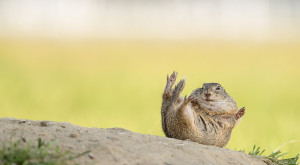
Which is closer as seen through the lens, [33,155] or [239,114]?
[33,155]

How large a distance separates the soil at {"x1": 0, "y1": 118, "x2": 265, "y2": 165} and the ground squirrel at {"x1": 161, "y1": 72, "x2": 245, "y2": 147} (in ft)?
1.48

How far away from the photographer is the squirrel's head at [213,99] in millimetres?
6418

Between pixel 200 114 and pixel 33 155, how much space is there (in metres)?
2.70

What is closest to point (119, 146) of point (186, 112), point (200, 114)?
point (186, 112)

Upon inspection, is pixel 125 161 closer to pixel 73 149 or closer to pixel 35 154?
pixel 73 149

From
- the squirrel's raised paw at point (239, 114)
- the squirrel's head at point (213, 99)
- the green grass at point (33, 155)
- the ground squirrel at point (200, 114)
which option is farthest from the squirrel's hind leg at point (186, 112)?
the green grass at point (33, 155)

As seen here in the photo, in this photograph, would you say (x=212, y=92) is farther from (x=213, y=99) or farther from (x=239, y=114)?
(x=239, y=114)

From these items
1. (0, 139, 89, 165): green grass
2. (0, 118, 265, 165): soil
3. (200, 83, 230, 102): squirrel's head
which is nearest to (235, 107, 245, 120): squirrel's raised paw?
(200, 83, 230, 102): squirrel's head

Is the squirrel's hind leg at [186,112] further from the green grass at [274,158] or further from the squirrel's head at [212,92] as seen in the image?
the green grass at [274,158]

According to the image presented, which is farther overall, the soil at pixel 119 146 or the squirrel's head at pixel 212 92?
the squirrel's head at pixel 212 92

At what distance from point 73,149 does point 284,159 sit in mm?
2783

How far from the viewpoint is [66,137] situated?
15.8ft

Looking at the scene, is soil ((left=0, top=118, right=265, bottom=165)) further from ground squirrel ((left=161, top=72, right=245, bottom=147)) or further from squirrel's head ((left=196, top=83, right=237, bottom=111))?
squirrel's head ((left=196, top=83, right=237, bottom=111))

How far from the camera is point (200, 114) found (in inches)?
251
